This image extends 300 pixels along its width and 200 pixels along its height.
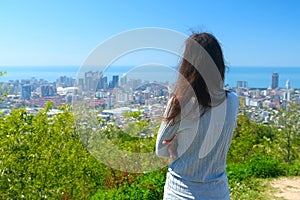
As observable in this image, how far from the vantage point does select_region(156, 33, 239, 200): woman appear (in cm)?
124

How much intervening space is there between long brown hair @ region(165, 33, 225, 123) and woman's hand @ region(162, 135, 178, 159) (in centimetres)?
10

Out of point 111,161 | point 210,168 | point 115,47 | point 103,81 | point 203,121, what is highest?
point 115,47

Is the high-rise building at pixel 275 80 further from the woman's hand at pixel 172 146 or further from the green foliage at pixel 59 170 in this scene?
the woman's hand at pixel 172 146

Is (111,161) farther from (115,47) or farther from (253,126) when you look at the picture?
(253,126)

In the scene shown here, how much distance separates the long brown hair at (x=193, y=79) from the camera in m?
1.24

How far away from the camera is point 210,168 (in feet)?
4.47

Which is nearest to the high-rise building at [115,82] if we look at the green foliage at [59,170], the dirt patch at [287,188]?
the green foliage at [59,170]

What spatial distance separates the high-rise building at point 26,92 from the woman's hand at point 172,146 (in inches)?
95.9

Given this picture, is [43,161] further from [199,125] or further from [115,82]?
[199,125]

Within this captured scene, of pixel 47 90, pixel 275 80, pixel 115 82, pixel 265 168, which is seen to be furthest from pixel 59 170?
pixel 275 80

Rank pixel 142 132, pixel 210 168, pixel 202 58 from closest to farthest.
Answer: pixel 202 58
pixel 210 168
pixel 142 132

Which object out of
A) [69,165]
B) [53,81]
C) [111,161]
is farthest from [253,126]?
[111,161]

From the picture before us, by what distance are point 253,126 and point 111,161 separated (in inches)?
322

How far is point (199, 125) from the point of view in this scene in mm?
1286
